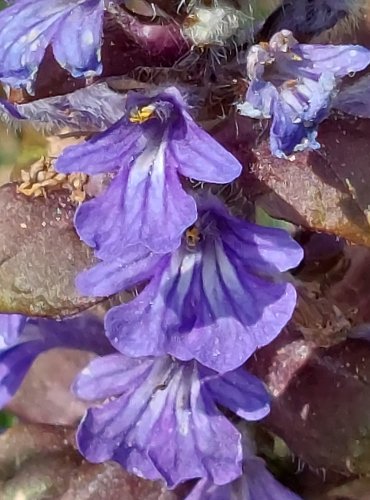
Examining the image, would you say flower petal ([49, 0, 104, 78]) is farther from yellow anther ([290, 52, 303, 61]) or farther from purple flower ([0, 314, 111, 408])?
purple flower ([0, 314, 111, 408])

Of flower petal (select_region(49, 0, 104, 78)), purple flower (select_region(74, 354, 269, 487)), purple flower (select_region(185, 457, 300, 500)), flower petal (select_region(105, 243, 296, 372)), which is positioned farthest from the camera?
purple flower (select_region(185, 457, 300, 500))

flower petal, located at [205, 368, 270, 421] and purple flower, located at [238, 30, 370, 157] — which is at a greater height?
purple flower, located at [238, 30, 370, 157]

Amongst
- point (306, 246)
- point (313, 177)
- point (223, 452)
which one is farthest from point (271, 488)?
point (313, 177)

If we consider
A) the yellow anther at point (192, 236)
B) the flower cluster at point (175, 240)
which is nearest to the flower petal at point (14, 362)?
the flower cluster at point (175, 240)

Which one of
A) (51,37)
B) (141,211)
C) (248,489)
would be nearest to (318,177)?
(141,211)

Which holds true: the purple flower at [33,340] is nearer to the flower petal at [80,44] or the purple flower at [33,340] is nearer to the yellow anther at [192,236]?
the yellow anther at [192,236]

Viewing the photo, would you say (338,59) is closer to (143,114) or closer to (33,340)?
(143,114)

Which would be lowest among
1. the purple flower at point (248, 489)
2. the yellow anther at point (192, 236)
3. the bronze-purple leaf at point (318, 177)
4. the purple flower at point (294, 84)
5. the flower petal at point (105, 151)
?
the purple flower at point (248, 489)

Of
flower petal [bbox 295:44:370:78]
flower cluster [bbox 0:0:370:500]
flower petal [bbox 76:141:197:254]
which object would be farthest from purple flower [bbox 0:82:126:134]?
flower petal [bbox 295:44:370:78]
